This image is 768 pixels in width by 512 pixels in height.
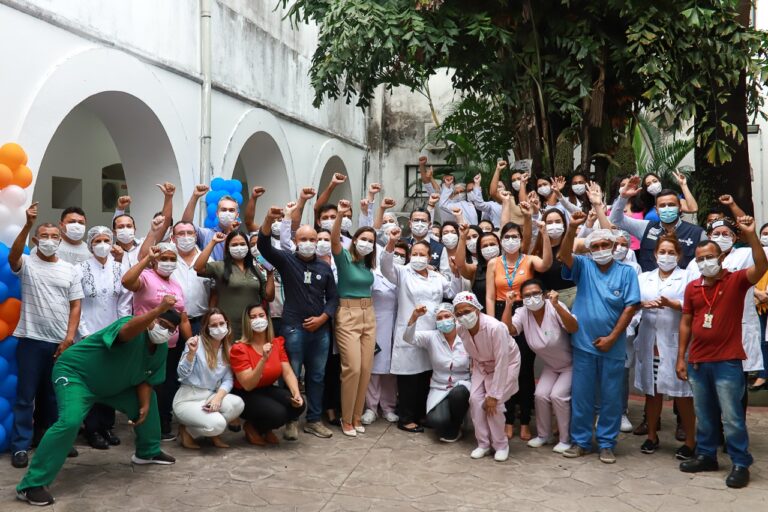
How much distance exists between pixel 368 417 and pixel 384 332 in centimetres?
78

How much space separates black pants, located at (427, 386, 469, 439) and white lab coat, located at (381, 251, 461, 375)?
48 cm

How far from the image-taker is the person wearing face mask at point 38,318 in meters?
5.70

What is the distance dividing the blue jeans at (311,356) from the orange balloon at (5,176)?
2414 millimetres

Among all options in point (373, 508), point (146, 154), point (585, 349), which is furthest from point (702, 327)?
point (146, 154)

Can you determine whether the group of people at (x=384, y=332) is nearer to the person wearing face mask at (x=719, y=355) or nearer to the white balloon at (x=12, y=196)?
the person wearing face mask at (x=719, y=355)

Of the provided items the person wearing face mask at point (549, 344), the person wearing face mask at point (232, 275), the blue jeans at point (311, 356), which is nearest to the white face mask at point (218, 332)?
the person wearing face mask at point (232, 275)

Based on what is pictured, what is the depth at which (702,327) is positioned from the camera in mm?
5605

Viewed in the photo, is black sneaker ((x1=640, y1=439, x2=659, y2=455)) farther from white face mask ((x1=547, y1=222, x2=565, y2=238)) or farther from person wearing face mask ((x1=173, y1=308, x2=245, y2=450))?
person wearing face mask ((x1=173, y1=308, x2=245, y2=450))

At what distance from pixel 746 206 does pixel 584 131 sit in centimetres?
228

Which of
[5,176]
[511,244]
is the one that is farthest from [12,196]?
[511,244]

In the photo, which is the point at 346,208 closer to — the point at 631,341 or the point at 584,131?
the point at 631,341

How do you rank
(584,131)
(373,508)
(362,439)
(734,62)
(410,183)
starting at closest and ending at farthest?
1. (373,508)
2. (362,439)
3. (734,62)
4. (584,131)
5. (410,183)

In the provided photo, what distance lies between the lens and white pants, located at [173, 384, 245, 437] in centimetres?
597

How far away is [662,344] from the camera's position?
20.4 feet
